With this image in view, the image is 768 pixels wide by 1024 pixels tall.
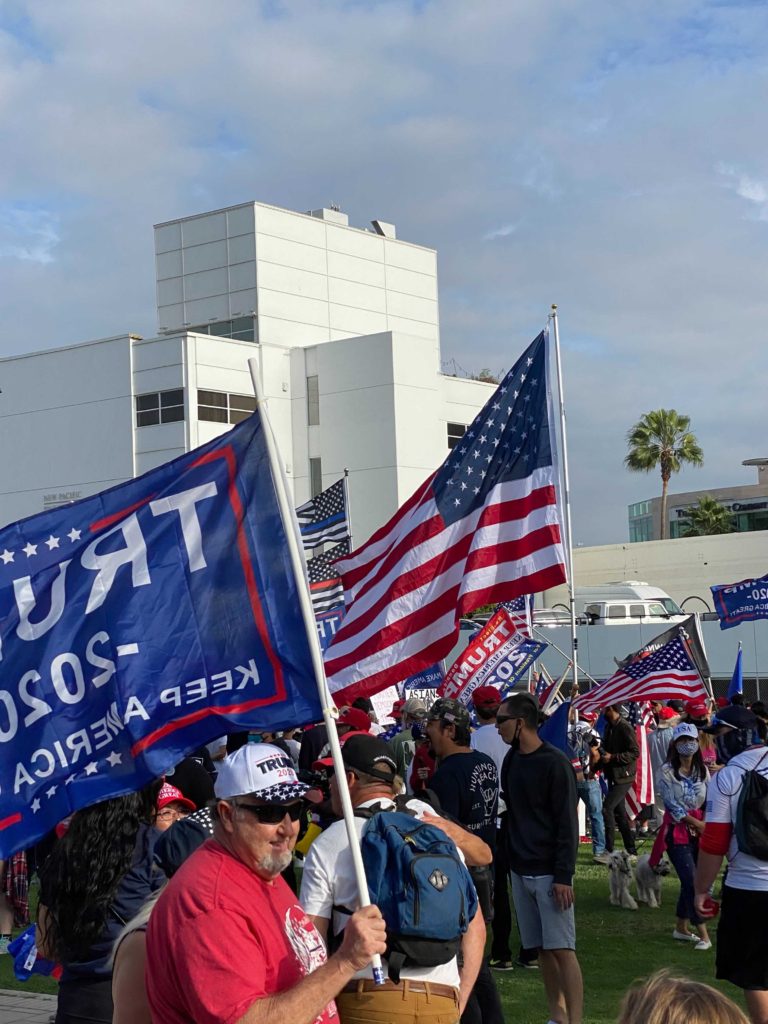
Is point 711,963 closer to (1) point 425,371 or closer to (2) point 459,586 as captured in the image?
(2) point 459,586

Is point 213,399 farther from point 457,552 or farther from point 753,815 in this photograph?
point 753,815

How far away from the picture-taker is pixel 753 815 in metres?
6.71

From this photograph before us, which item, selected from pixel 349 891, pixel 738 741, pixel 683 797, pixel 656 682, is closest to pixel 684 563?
pixel 656 682

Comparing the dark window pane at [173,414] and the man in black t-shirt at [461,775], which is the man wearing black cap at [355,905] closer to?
the man in black t-shirt at [461,775]

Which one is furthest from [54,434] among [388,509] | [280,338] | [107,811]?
[107,811]

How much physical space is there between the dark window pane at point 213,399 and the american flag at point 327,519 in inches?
1359

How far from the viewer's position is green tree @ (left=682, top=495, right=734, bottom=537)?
227 feet

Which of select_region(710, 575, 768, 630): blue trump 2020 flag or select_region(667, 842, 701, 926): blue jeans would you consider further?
select_region(710, 575, 768, 630): blue trump 2020 flag

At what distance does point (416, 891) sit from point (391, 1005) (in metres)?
0.44

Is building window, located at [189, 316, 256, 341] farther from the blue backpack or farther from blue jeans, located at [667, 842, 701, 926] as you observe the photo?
the blue backpack

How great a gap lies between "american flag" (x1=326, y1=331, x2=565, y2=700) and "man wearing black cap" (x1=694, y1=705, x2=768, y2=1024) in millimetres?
2096

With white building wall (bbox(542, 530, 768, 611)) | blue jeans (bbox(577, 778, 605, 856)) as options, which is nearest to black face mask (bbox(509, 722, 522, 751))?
blue jeans (bbox(577, 778, 605, 856))

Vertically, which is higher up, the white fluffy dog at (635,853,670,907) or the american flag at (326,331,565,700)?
the american flag at (326,331,565,700)

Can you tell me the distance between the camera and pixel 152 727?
15.4 ft
